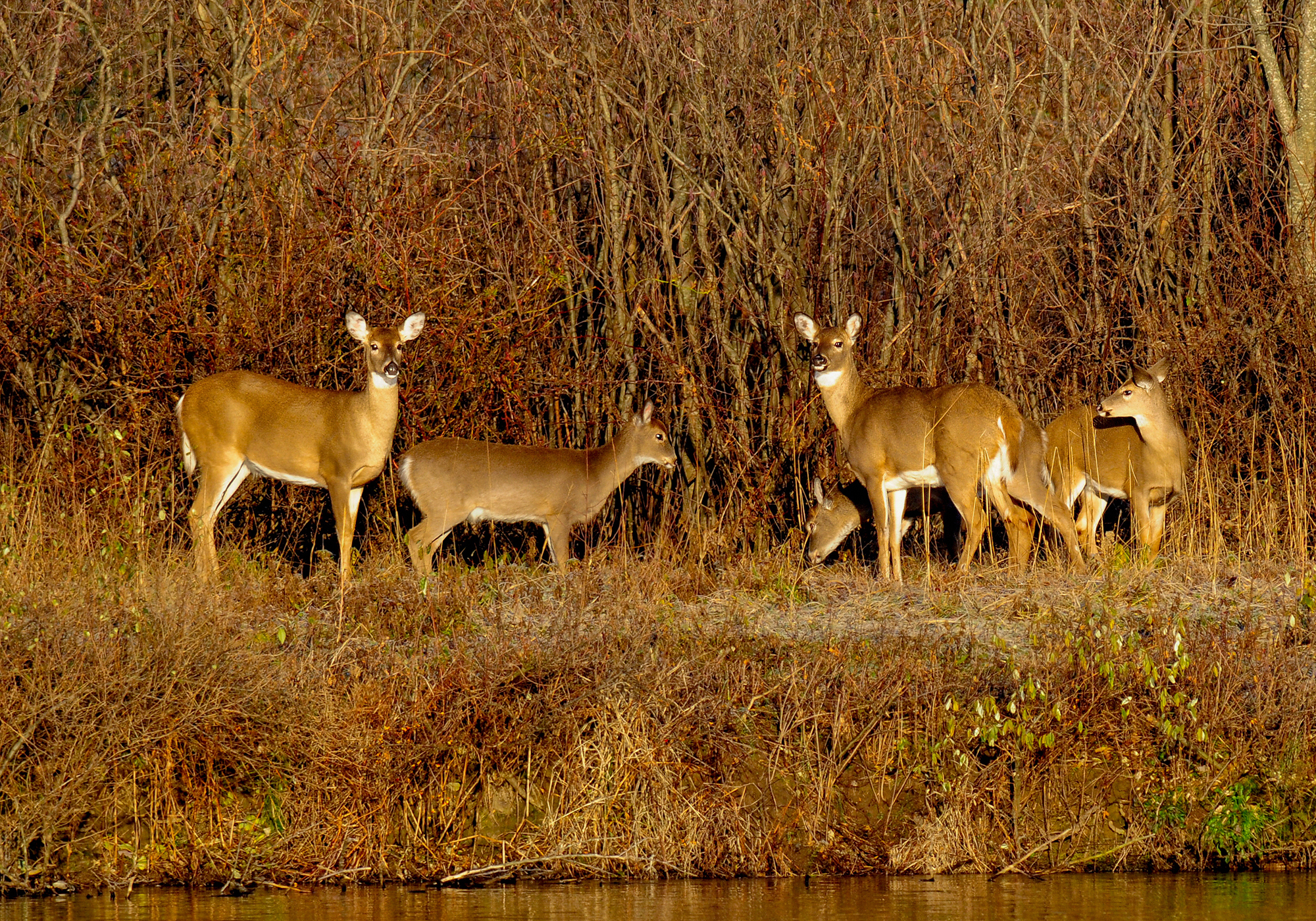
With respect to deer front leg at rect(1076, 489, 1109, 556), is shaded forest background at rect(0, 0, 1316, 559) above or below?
above

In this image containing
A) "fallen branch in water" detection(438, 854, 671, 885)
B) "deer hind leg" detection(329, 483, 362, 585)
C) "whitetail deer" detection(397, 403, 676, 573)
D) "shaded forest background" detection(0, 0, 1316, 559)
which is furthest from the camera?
"shaded forest background" detection(0, 0, 1316, 559)

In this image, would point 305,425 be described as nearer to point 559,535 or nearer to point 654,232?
point 559,535

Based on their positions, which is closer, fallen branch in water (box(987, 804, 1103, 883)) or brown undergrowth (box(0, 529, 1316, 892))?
brown undergrowth (box(0, 529, 1316, 892))

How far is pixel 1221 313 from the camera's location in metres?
12.5

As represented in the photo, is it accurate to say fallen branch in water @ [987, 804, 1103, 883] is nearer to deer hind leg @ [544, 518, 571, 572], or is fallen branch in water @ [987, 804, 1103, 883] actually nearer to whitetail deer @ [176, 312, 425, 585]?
deer hind leg @ [544, 518, 571, 572]

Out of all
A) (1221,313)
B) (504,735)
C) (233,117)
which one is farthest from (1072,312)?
(504,735)

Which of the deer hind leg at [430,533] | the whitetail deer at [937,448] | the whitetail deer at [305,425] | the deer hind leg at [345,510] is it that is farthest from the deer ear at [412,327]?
the whitetail deer at [937,448]

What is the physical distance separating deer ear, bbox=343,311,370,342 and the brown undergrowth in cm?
330

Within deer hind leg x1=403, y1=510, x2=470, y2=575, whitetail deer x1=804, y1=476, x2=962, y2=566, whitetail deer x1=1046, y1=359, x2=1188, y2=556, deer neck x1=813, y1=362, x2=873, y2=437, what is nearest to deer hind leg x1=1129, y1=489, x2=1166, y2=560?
whitetail deer x1=1046, y1=359, x2=1188, y2=556

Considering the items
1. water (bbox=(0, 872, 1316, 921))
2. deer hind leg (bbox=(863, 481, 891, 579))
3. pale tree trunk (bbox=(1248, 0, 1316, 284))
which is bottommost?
water (bbox=(0, 872, 1316, 921))

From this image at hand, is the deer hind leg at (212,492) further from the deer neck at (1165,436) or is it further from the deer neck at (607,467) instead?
the deer neck at (1165,436)

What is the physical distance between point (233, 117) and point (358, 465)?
2785mm

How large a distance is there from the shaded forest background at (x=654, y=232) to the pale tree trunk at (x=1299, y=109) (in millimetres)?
213

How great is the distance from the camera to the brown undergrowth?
22.9 feet
